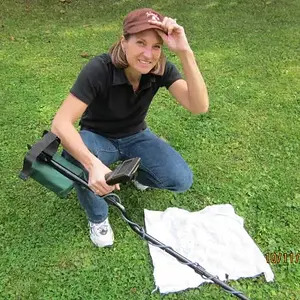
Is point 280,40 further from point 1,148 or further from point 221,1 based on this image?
point 1,148

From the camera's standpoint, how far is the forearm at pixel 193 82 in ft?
6.30

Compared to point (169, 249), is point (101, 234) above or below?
below

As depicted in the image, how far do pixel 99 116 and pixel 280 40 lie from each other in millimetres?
2840

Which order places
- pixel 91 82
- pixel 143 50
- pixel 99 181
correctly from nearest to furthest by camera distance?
pixel 99 181, pixel 143 50, pixel 91 82

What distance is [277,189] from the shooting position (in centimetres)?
266

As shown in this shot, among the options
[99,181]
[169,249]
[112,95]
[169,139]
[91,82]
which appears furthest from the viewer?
[169,139]

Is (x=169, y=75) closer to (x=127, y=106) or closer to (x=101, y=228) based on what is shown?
(x=127, y=106)

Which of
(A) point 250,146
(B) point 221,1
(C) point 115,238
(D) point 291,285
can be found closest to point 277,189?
(A) point 250,146

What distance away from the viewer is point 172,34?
1.81 metres

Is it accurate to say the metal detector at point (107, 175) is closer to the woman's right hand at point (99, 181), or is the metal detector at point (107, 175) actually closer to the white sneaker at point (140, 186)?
the woman's right hand at point (99, 181)

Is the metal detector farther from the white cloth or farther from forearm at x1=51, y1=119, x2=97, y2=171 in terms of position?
the white cloth

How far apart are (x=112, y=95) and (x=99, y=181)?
0.57 meters

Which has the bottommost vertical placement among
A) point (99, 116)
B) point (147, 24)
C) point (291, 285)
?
point (291, 285)
